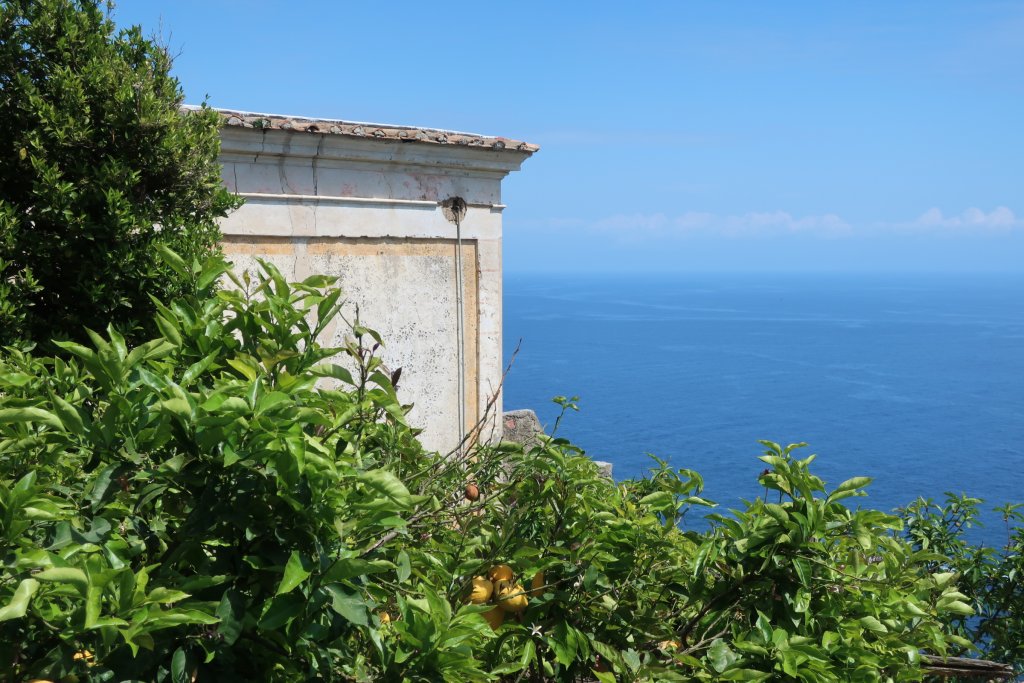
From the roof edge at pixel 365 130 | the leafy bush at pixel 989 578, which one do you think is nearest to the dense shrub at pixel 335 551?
the leafy bush at pixel 989 578

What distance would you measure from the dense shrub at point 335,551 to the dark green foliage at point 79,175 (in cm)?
316

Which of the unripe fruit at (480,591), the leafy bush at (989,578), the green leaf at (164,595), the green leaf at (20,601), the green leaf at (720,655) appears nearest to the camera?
the green leaf at (20,601)

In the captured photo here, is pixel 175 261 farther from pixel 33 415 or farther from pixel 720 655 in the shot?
pixel 720 655

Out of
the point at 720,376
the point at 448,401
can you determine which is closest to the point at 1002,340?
the point at 720,376

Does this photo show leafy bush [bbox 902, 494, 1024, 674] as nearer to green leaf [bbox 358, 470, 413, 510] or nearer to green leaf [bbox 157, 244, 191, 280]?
green leaf [bbox 358, 470, 413, 510]

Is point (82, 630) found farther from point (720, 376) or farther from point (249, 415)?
point (720, 376)

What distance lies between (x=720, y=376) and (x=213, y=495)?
117263 millimetres

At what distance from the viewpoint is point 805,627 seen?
9.47 ft

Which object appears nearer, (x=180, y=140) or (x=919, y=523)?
(x=180, y=140)

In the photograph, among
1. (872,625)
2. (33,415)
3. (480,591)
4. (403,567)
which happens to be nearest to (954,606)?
(872,625)

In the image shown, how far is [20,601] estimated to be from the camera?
1.83 m

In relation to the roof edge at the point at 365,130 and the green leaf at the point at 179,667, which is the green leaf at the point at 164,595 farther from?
the roof edge at the point at 365,130

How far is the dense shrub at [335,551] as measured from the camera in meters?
2.08

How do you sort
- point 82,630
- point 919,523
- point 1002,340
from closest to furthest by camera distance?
1. point 82,630
2. point 919,523
3. point 1002,340
